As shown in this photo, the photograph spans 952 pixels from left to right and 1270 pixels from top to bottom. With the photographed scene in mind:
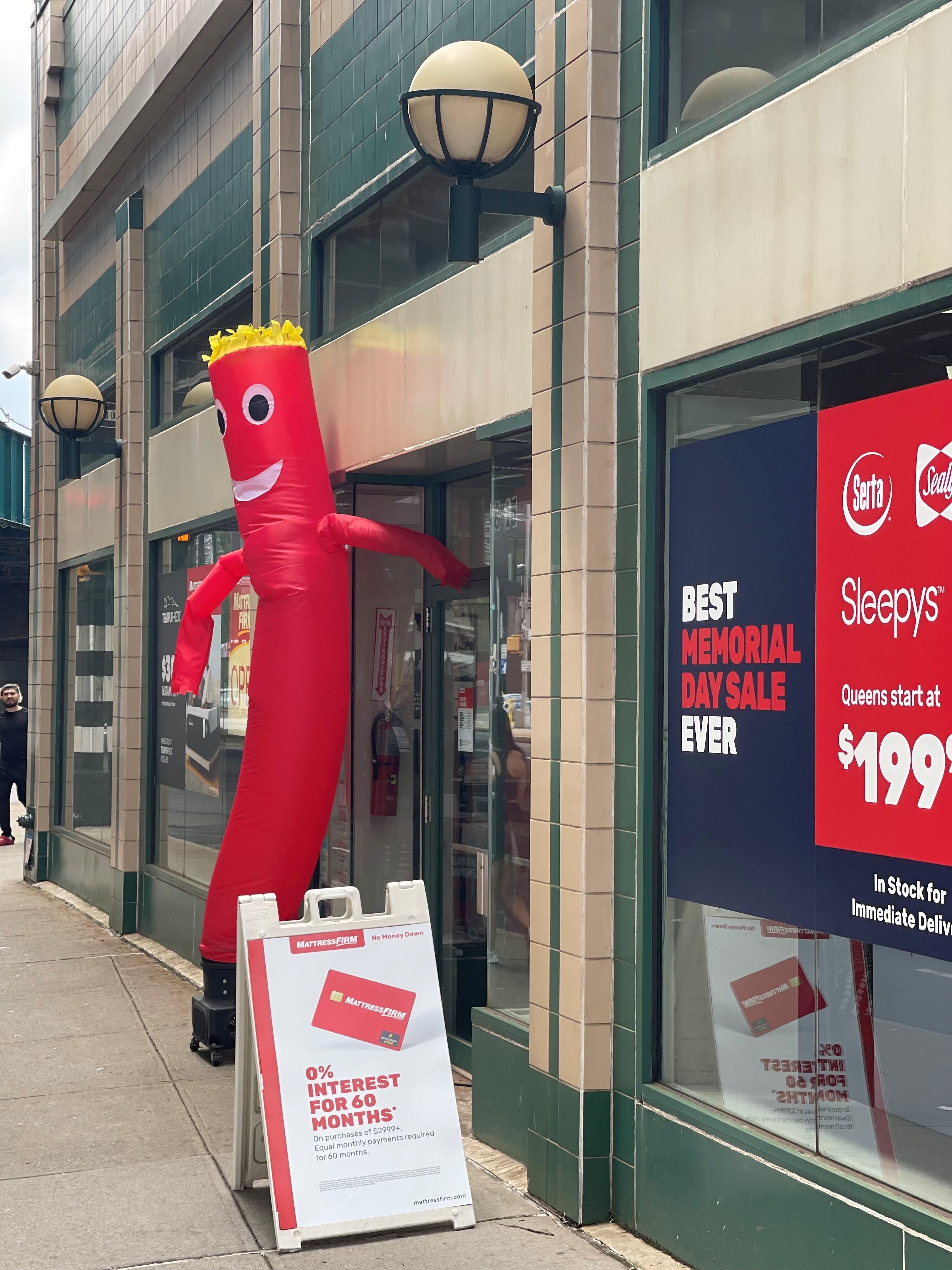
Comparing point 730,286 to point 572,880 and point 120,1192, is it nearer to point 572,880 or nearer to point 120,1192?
point 572,880

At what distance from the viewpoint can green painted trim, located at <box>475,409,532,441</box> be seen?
607 cm

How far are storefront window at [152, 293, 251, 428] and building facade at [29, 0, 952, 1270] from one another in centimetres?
71

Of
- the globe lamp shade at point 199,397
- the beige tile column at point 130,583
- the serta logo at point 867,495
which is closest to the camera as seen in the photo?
the serta logo at point 867,495

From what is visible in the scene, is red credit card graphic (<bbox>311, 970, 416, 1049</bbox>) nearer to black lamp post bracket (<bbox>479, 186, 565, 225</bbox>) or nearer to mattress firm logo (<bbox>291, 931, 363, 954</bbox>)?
mattress firm logo (<bbox>291, 931, 363, 954</bbox>)

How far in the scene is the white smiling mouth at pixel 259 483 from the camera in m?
7.61

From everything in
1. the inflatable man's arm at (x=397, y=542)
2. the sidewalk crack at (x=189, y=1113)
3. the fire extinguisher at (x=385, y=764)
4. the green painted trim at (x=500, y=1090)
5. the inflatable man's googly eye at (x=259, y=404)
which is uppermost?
the inflatable man's googly eye at (x=259, y=404)

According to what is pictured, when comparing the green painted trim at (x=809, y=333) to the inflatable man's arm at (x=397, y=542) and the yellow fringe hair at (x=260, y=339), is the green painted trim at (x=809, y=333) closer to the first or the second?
the inflatable man's arm at (x=397, y=542)

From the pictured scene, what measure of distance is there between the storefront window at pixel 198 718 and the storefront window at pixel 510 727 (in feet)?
9.45

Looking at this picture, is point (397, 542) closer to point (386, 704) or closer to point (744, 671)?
point (386, 704)

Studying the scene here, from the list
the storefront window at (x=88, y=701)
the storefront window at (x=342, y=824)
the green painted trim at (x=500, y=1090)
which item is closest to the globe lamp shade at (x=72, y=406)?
the storefront window at (x=88, y=701)

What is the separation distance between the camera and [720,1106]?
191 inches

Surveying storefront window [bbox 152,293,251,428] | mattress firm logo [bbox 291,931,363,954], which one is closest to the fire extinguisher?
mattress firm logo [bbox 291,931,363,954]

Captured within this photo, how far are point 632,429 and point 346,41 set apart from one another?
4.07 metres

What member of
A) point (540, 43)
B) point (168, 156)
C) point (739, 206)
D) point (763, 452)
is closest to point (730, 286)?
point (739, 206)
